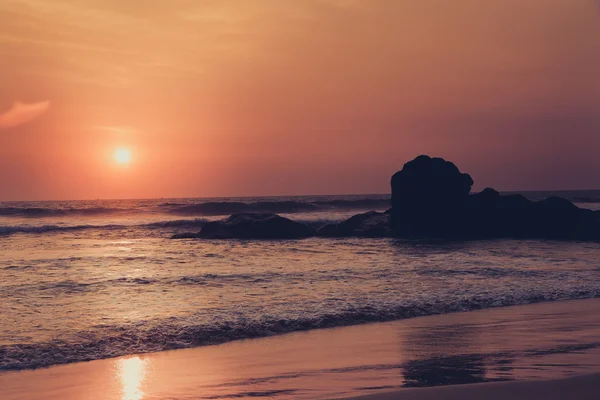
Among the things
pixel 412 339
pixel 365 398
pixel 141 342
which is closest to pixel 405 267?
pixel 412 339

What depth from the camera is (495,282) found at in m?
18.8

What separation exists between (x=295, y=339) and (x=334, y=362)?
221cm

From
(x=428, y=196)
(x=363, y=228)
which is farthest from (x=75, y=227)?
(x=428, y=196)

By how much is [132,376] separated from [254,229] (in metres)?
28.7

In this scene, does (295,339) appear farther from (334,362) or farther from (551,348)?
(551,348)

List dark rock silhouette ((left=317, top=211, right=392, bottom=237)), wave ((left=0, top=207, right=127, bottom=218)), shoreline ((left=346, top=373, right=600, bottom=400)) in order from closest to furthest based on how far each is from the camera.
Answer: shoreline ((left=346, top=373, right=600, bottom=400)) → dark rock silhouette ((left=317, top=211, right=392, bottom=237)) → wave ((left=0, top=207, right=127, bottom=218))

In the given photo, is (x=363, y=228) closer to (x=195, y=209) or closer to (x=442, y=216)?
(x=442, y=216)

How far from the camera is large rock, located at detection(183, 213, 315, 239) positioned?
37531 mm

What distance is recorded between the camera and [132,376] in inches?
358

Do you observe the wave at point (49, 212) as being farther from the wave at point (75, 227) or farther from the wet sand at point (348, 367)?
the wet sand at point (348, 367)

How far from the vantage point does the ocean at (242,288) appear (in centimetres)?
1181

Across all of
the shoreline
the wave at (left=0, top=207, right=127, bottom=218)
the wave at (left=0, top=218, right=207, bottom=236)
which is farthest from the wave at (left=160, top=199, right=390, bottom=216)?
the shoreline

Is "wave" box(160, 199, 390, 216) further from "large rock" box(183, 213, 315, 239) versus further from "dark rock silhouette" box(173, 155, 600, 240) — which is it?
"dark rock silhouette" box(173, 155, 600, 240)

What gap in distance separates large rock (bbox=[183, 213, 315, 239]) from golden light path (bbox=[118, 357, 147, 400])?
88.6ft
